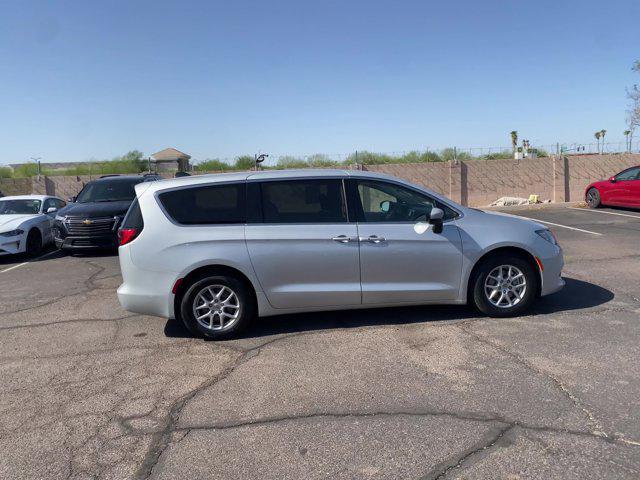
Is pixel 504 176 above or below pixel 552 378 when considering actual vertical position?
above

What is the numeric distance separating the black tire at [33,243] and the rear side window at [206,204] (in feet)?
25.2

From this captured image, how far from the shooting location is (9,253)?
1098cm

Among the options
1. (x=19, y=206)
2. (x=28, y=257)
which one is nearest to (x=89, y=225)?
(x=28, y=257)

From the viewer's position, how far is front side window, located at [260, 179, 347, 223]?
217 inches

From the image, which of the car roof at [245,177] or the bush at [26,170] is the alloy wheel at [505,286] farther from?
the bush at [26,170]

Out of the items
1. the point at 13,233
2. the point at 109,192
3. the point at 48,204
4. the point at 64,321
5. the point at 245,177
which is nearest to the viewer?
the point at 245,177

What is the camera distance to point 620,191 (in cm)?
1591

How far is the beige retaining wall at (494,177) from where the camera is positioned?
23391 millimetres

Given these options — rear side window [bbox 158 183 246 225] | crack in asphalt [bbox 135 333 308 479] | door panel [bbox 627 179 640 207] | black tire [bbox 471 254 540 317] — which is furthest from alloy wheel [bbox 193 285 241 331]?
door panel [bbox 627 179 640 207]

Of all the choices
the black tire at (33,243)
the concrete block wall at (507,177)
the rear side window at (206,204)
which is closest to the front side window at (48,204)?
the black tire at (33,243)

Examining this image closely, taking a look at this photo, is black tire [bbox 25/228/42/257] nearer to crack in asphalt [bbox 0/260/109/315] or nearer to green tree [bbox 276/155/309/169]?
crack in asphalt [bbox 0/260/109/315]

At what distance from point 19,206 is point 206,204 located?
9667mm

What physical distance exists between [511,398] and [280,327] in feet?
8.72

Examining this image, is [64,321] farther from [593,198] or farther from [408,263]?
[593,198]
